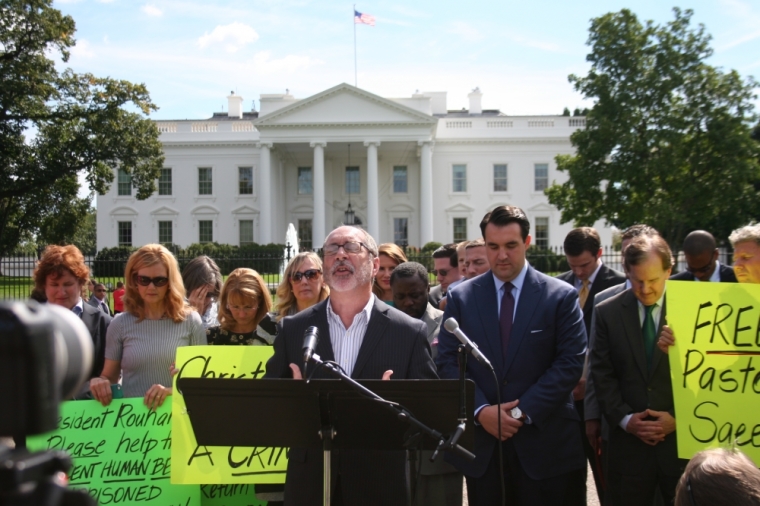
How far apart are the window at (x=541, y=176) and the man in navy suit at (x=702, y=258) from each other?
49481mm

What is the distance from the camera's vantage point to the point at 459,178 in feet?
181

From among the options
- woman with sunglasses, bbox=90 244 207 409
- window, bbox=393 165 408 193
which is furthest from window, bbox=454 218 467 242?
woman with sunglasses, bbox=90 244 207 409

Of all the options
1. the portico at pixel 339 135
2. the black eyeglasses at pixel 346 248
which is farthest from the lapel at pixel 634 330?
the portico at pixel 339 135

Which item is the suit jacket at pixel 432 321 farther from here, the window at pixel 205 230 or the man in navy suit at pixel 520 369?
the window at pixel 205 230

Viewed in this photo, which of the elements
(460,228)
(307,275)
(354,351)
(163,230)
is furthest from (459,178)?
(354,351)

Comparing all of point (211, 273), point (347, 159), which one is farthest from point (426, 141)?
point (211, 273)

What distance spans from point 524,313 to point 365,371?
1.11 metres

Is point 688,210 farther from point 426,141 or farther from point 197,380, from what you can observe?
point 197,380

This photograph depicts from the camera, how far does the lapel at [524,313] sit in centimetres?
402

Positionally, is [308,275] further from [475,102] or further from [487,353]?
[475,102]

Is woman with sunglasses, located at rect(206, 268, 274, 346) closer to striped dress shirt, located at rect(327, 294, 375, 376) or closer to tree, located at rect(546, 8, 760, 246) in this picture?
striped dress shirt, located at rect(327, 294, 375, 376)

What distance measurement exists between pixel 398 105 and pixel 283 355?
48.3m

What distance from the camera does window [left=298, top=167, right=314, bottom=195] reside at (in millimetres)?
55641

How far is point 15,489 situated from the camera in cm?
112
